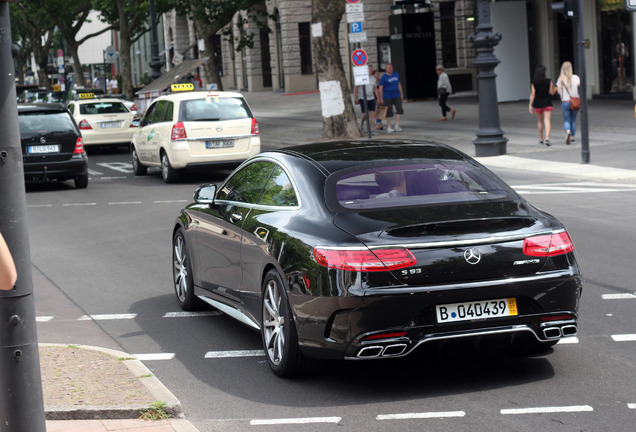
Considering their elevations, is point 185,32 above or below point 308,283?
above

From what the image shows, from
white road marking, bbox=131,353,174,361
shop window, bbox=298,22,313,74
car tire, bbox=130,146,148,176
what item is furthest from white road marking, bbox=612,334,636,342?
shop window, bbox=298,22,313,74

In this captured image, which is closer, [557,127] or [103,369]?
[103,369]

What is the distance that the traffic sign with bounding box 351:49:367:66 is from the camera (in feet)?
82.9

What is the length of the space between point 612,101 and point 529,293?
29.8 m

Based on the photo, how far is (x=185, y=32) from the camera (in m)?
79.0

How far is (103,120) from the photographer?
29.7 metres

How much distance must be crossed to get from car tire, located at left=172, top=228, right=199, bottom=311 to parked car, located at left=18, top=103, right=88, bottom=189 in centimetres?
1178

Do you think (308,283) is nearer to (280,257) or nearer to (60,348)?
(280,257)

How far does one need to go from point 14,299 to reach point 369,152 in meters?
3.13

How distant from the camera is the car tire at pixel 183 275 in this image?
29.8 ft

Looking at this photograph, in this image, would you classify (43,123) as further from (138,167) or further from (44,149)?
(138,167)

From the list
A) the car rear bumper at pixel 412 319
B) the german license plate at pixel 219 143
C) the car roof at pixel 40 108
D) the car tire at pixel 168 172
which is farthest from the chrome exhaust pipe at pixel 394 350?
the car roof at pixel 40 108

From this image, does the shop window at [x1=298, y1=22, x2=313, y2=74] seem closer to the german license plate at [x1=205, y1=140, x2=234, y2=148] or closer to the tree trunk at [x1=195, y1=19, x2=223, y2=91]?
the tree trunk at [x1=195, y1=19, x2=223, y2=91]

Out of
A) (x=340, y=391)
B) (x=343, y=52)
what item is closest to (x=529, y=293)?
(x=340, y=391)
